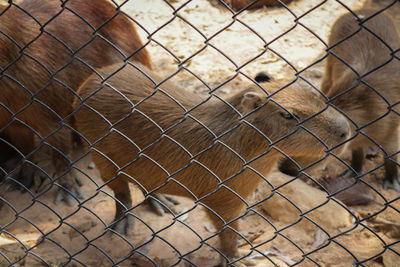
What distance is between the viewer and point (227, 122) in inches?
104

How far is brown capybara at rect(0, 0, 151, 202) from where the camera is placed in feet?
9.99

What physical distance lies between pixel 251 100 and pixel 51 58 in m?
1.71

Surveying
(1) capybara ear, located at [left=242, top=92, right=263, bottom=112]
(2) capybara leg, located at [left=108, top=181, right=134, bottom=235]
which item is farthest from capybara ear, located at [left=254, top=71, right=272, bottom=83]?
(2) capybara leg, located at [left=108, top=181, right=134, bottom=235]

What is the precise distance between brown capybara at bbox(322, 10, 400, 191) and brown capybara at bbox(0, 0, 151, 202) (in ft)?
5.70

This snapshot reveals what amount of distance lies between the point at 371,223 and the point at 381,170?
0.97 meters

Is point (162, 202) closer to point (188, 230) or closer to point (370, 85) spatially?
point (188, 230)

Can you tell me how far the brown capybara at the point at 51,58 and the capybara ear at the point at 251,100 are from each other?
1.08 meters

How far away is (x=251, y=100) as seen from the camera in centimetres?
241

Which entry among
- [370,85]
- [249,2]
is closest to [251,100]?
[370,85]

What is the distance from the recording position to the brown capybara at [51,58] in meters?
3.04

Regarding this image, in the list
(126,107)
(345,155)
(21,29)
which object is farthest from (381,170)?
(21,29)

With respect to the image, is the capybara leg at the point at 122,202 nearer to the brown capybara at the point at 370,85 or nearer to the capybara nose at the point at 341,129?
the capybara nose at the point at 341,129

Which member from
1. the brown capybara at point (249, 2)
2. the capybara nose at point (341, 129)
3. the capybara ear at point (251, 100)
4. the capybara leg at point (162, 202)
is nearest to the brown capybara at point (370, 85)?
the capybara nose at point (341, 129)

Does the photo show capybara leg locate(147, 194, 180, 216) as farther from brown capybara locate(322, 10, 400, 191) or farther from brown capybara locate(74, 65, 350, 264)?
brown capybara locate(322, 10, 400, 191)
